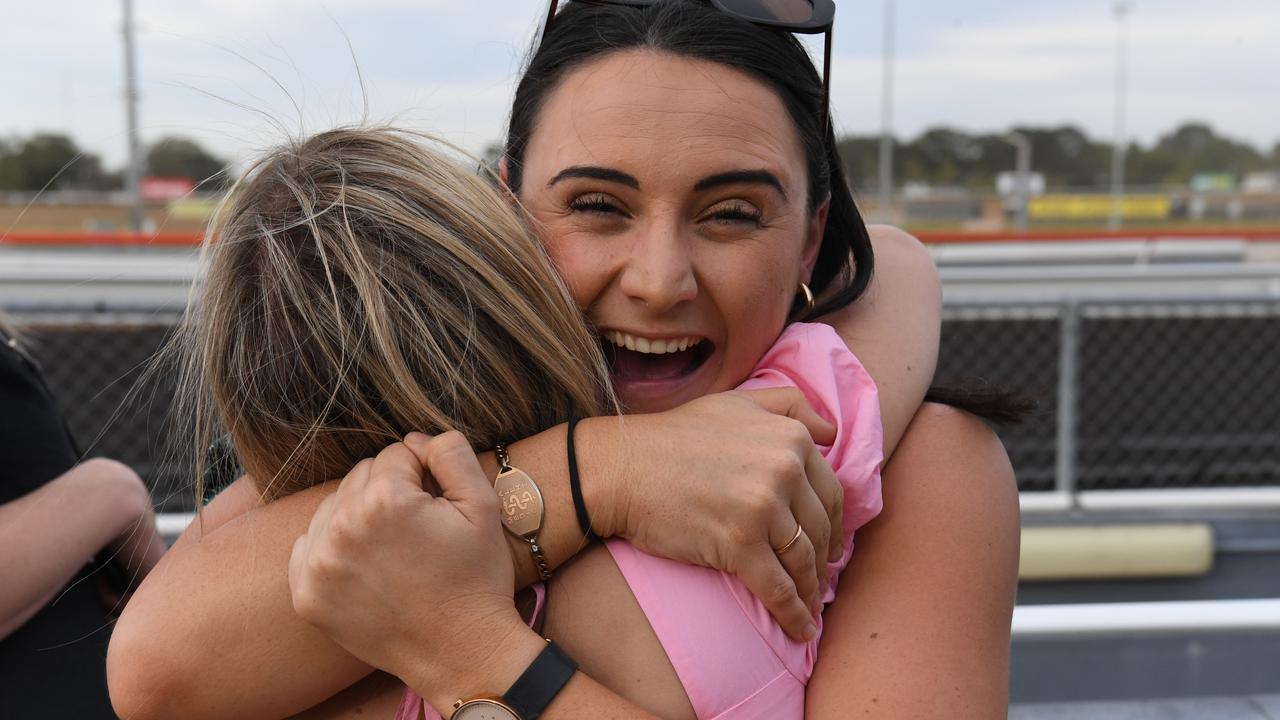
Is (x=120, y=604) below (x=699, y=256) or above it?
below

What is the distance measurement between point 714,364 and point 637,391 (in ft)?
0.39

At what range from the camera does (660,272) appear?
1.33 metres

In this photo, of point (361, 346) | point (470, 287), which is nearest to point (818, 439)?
point (470, 287)

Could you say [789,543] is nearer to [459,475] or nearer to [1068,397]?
[459,475]

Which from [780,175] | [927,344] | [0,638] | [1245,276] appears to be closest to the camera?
[780,175]

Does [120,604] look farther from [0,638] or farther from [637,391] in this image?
[637,391]

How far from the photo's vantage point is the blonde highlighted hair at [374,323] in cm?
125

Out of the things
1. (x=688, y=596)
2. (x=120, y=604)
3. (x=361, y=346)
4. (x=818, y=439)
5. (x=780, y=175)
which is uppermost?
(x=780, y=175)

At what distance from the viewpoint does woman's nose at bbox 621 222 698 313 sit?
1.33m

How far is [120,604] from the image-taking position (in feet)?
6.60

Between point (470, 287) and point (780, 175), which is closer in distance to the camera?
point (470, 287)

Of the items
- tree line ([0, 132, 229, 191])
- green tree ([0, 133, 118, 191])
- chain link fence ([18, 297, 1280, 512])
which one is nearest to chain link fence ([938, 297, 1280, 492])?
chain link fence ([18, 297, 1280, 512])

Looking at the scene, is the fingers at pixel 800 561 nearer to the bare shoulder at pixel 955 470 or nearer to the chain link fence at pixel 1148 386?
the bare shoulder at pixel 955 470

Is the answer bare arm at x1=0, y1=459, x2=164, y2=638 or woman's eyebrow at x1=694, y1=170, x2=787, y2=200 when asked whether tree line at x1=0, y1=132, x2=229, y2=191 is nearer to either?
bare arm at x1=0, y1=459, x2=164, y2=638
